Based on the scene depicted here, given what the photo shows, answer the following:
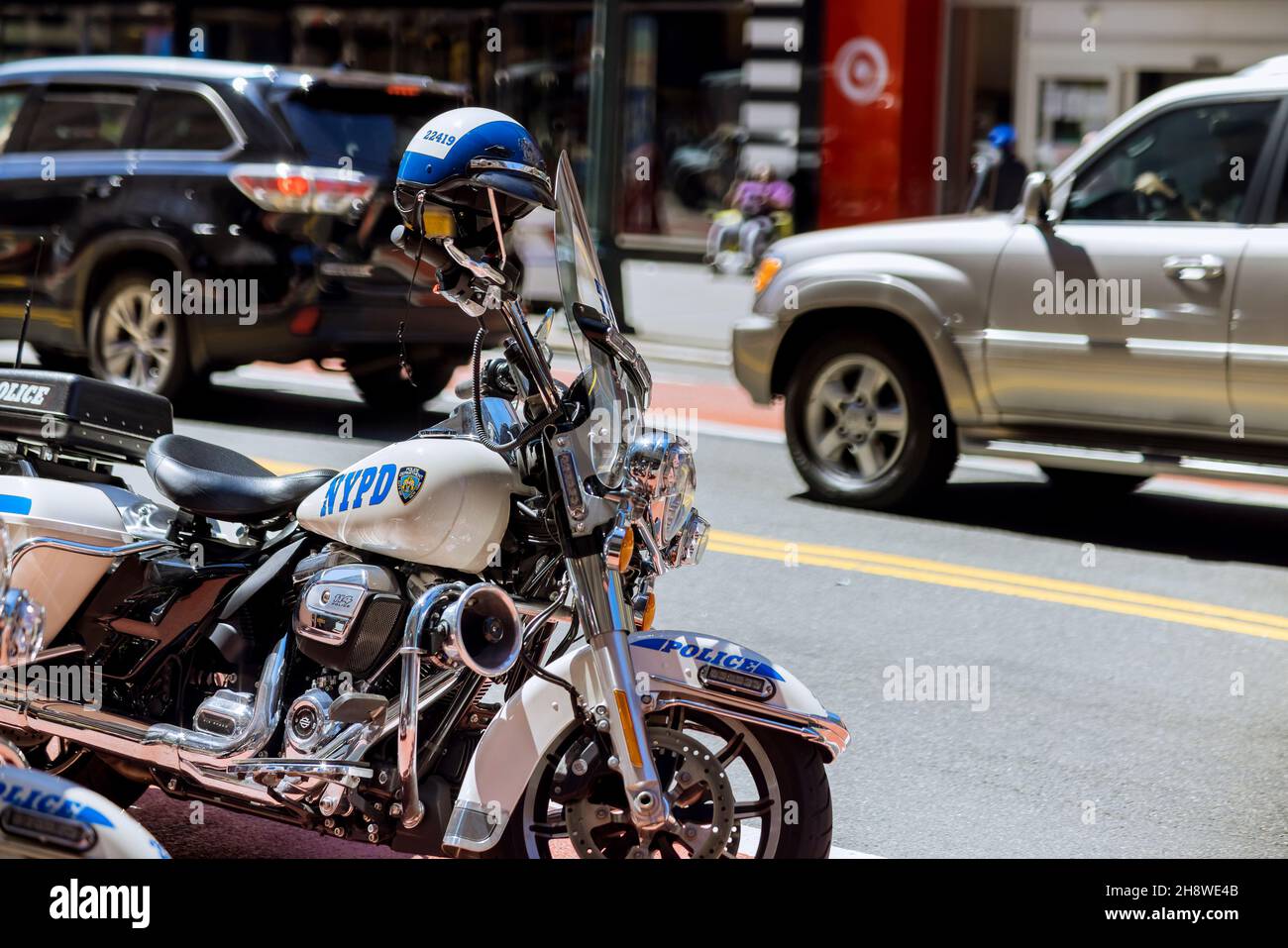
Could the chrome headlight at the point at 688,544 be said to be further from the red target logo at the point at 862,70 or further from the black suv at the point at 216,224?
the red target logo at the point at 862,70

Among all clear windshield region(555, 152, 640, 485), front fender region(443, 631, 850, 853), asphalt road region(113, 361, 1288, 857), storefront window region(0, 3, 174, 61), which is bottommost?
asphalt road region(113, 361, 1288, 857)

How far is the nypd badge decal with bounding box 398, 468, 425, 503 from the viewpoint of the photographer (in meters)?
3.85

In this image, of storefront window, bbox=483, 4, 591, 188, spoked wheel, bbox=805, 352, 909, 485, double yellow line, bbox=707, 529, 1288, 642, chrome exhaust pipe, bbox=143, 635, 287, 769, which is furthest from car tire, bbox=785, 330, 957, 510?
storefront window, bbox=483, 4, 591, 188

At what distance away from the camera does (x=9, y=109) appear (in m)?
11.3

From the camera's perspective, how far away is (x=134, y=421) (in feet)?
15.8

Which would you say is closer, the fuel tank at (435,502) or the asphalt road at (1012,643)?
the fuel tank at (435,502)

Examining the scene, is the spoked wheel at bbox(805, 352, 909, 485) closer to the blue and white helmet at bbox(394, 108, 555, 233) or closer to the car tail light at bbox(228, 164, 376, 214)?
the car tail light at bbox(228, 164, 376, 214)

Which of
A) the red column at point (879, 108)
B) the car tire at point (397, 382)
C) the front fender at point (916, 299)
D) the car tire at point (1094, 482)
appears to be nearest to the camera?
the front fender at point (916, 299)

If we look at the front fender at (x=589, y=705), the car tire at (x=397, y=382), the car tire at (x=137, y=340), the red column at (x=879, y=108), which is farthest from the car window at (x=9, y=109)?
the red column at (x=879, y=108)

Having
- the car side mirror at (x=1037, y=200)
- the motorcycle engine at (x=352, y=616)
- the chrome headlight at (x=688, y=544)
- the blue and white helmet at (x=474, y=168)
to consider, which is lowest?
the motorcycle engine at (x=352, y=616)

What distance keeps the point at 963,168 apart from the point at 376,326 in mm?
11047

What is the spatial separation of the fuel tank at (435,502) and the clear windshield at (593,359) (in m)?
A: 0.23

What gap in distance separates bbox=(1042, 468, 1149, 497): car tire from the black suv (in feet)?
11.4

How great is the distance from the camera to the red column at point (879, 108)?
19.1 meters
